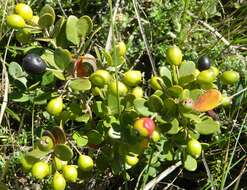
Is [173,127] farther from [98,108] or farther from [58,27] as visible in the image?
[58,27]

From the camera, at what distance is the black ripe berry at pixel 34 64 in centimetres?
182

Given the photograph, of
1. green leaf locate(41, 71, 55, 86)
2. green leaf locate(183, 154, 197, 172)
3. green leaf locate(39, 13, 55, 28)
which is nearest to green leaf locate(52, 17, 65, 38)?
green leaf locate(39, 13, 55, 28)

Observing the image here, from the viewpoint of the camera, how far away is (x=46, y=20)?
6.01 ft

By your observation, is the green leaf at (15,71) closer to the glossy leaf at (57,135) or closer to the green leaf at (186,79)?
the glossy leaf at (57,135)

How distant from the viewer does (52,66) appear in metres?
1.89

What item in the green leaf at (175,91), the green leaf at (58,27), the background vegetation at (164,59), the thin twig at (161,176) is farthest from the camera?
the background vegetation at (164,59)

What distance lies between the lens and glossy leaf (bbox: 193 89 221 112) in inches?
70.4

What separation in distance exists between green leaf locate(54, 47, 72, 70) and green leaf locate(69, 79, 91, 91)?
0.06 meters

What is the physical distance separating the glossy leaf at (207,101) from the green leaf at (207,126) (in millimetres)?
66

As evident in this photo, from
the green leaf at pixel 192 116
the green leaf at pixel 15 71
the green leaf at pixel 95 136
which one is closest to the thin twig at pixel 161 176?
the green leaf at pixel 95 136

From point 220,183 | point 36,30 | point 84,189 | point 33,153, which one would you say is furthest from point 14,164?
point 220,183

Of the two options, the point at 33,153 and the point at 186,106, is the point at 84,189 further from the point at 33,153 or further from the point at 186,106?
the point at 186,106

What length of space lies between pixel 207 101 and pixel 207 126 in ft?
0.32

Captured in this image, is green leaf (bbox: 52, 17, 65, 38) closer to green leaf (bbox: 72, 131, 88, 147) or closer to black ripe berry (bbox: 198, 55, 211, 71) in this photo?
green leaf (bbox: 72, 131, 88, 147)
